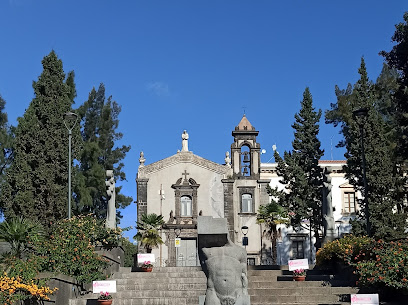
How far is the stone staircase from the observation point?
1605 centimetres

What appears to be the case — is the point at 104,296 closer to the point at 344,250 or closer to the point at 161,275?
the point at 161,275

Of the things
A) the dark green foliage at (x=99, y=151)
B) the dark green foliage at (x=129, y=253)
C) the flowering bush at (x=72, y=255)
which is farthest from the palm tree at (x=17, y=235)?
the dark green foliage at (x=129, y=253)

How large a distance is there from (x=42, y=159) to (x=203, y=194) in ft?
58.4

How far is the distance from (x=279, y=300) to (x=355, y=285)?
2502mm

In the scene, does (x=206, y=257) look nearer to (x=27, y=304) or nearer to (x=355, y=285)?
(x=27, y=304)

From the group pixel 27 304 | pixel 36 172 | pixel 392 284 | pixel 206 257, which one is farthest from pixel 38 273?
pixel 36 172

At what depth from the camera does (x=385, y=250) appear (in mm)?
15430

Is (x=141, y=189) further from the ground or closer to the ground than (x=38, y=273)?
further from the ground

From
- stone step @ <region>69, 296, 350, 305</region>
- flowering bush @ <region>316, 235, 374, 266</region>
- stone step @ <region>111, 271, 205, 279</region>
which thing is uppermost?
flowering bush @ <region>316, 235, 374, 266</region>

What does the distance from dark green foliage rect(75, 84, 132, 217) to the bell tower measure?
381 inches

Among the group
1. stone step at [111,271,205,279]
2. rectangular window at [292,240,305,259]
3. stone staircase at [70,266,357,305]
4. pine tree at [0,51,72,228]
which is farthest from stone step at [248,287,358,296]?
rectangular window at [292,240,305,259]

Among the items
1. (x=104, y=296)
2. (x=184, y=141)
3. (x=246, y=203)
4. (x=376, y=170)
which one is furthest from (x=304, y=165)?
(x=104, y=296)

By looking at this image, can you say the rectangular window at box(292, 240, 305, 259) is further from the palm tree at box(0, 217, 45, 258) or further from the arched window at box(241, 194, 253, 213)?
the palm tree at box(0, 217, 45, 258)

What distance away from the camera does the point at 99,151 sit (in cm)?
4447
